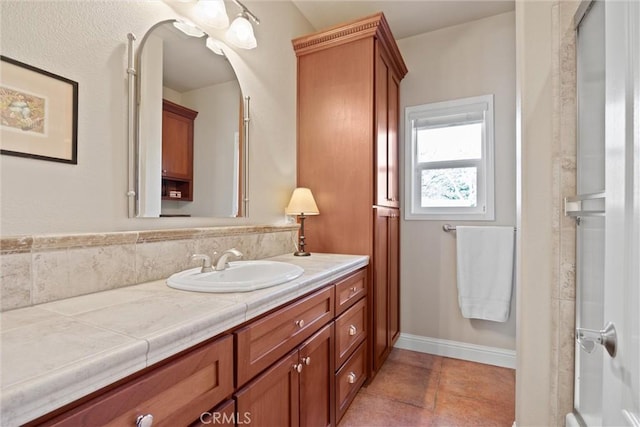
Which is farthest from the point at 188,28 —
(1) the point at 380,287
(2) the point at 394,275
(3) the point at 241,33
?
(2) the point at 394,275

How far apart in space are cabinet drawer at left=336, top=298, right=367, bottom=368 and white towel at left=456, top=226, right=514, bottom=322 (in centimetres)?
97

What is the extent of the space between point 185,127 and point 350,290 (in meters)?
1.20

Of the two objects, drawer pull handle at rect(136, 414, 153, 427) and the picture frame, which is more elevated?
the picture frame

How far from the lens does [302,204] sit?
77.2 inches

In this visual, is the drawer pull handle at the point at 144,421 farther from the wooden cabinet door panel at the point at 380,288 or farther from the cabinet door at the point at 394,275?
the cabinet door at the point at 394,275

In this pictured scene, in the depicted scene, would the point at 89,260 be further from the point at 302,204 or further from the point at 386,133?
the point at 386,133

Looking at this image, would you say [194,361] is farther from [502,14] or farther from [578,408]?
[502,14]

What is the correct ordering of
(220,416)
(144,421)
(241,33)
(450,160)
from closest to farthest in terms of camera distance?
(144,421)
(220,416)
(241,33)
(450,160)

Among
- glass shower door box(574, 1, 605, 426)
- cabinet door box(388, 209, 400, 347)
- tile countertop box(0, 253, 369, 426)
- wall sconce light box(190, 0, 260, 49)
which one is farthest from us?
cabinet door box(388, 209, 400, 347)

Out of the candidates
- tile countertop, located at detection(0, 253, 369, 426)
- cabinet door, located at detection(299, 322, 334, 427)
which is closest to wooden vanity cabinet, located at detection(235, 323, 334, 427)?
cabinet door, located at detection(299, 322, 334, 427)

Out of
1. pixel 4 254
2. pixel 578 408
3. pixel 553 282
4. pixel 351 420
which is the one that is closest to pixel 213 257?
pixel 4 254

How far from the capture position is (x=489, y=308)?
2.26 meters

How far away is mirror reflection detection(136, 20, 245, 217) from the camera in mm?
1210

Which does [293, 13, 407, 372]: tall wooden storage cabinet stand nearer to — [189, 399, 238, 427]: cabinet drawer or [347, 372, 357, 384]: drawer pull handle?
[347, 372, 357, 384]: drawer pull handle
